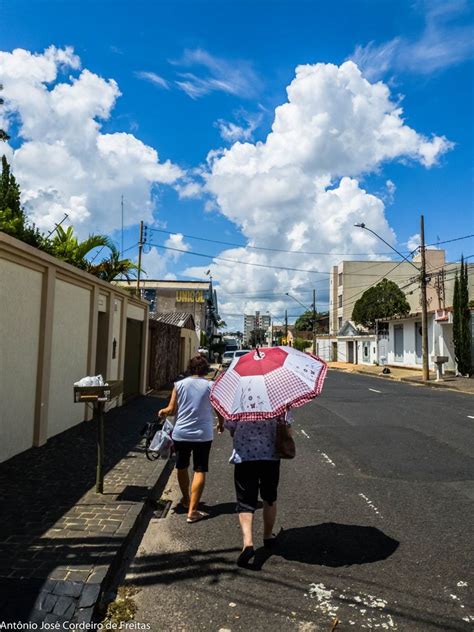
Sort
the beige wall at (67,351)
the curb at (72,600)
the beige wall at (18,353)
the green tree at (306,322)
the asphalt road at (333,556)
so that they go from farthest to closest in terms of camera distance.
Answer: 1. the green tree at (306,322)
2. the beige wall at (67,351)
3. the beige wall at (18,353)
4. the asphalt road at (333,556)
5. the curb at (72,600)

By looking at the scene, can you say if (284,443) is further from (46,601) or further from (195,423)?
(46,601)

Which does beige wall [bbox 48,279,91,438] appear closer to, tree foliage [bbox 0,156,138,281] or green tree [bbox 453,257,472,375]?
tree foliage [bbox 0,156,138,281]

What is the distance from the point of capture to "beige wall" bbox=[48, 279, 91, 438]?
837cm

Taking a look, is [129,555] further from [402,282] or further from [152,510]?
[402,282]

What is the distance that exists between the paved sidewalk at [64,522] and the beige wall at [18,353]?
1.19 feet

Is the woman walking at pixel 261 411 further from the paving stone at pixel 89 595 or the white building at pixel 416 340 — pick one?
the white building at pixel 416 340

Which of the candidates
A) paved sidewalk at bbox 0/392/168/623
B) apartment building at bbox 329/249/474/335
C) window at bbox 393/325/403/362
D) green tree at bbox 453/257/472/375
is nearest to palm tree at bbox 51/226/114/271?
paved sidewalk at bbox 0/392/168/623

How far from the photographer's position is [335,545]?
173 inches

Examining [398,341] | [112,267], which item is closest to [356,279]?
[398,341]

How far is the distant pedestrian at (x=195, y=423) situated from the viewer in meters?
5.03

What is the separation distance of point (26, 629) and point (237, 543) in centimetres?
194

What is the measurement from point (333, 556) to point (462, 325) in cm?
2544

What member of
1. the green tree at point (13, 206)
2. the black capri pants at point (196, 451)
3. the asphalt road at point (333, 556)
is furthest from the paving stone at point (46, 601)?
the green tree at point (13, 206)

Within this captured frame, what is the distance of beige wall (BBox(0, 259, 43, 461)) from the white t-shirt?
280 centimetres
